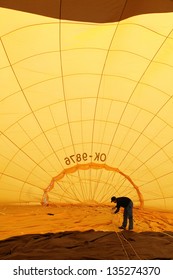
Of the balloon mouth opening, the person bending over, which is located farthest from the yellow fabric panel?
the person bending over

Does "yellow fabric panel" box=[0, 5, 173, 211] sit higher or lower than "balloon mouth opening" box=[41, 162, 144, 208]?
higher

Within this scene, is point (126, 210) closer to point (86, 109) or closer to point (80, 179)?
point (80, 179)

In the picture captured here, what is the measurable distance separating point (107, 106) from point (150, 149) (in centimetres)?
133

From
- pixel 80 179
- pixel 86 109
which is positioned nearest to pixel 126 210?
pixel 80 179

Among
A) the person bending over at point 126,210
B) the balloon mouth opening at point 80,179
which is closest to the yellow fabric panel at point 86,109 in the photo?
the balloon mouth opening at point 80,179

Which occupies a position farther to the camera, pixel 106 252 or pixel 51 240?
pixel 51 240

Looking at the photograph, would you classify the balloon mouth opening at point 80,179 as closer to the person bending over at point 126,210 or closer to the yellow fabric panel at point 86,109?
the yellow fabric panel at point 86,109

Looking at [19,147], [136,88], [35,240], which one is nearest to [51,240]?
[35,240]

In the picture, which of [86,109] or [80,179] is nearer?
[86,109]

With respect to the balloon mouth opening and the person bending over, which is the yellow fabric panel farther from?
the person bending over

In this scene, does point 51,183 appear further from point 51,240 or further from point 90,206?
point 51,240

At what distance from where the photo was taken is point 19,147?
274 inches

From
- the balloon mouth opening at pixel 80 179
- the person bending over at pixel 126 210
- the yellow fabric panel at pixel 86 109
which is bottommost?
the person bending over at pixel 126 210

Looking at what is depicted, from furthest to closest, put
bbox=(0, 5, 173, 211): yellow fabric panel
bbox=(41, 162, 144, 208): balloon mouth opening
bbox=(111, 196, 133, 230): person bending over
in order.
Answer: bbox=(41, 162, 144, 208): balloon mouth opening < bbox=(111, 196, 133, 230): person bending over < bbox=(0, 5, 173, 211): yellow fabric panel
